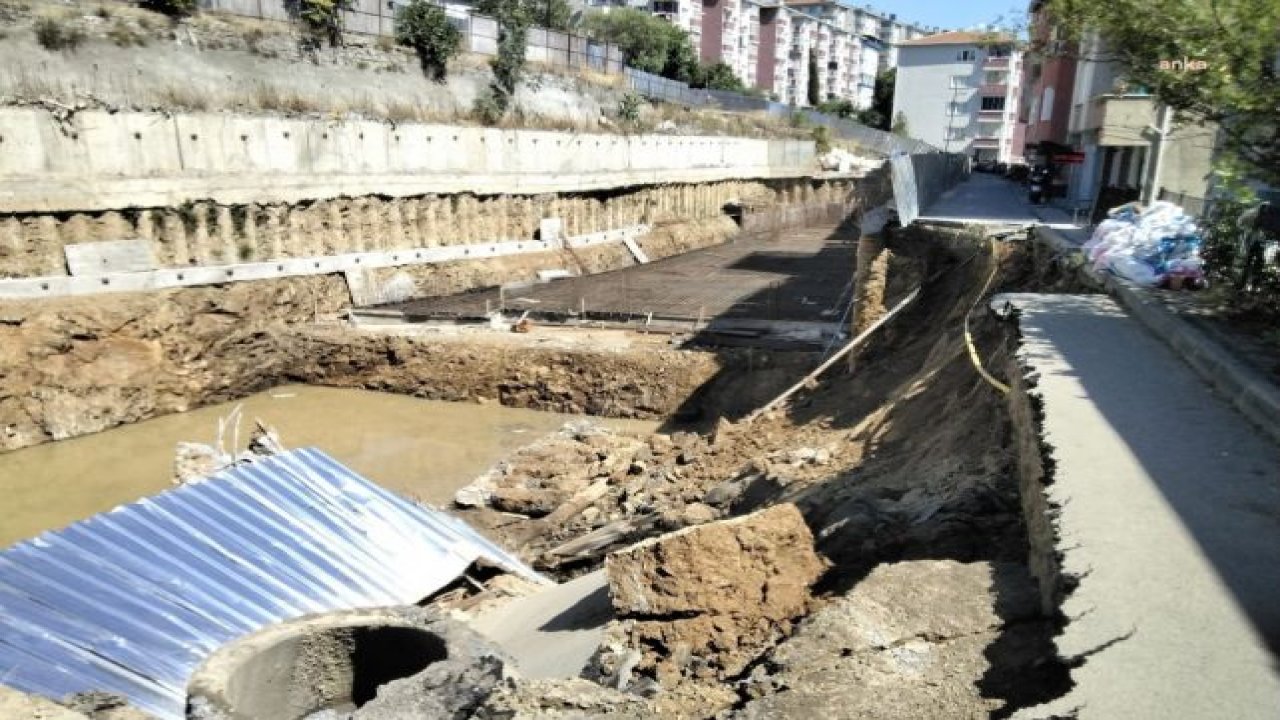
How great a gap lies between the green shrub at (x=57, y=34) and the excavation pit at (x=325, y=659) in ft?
54.5

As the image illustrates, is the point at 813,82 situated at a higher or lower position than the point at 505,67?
higher

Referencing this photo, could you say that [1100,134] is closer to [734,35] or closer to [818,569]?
[818,569]

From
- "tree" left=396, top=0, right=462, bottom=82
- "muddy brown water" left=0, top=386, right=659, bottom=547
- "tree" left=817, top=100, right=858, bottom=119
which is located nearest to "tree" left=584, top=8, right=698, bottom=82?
"tree" left=817, top=100, right=858, bottom=119

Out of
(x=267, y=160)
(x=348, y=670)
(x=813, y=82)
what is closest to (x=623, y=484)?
(x=348, y=670)

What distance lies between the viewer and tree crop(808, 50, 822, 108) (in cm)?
8609

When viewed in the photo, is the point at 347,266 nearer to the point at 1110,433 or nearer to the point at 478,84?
the point at 478,84

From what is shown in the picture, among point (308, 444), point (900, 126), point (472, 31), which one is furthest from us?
point (900, 126)

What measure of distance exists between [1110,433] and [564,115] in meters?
27.0

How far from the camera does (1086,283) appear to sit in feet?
31.2

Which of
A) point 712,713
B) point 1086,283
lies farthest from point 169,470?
point 1086,283

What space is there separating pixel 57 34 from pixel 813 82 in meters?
78.8

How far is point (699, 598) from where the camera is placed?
15.7ft

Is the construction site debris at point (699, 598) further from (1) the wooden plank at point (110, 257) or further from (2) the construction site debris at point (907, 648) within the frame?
(1) the wooden plank at point (110, 257)

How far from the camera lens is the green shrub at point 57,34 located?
662 inches
